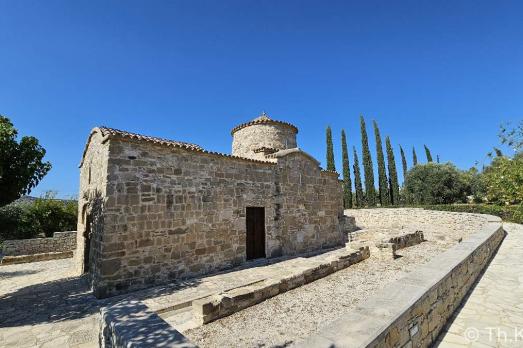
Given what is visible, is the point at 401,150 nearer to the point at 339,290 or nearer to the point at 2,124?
the point at 339,290

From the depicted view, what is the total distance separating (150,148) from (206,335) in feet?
17.3

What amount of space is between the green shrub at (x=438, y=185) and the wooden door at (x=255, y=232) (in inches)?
995

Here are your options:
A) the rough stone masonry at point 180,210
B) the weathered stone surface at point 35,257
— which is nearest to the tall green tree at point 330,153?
the rough stone masonry at point 180,210

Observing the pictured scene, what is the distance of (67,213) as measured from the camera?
17031mm

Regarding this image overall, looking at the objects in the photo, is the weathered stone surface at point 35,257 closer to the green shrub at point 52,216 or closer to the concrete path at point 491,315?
the green shrub at point 52,216

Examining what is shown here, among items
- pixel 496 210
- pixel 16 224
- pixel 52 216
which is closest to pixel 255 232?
pixel 52 216

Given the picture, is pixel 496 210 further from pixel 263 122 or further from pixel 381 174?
pixel 263 122

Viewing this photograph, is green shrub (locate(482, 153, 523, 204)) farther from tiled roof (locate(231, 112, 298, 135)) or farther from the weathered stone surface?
the weathered stone surface

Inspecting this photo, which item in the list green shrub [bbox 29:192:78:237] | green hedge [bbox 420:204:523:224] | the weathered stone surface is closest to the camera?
the weathered stone surface

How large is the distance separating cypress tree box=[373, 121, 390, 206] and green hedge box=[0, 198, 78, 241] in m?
28.5

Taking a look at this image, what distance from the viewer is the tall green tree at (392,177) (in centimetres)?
3005

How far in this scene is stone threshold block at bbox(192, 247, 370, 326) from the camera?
4867 millimetres

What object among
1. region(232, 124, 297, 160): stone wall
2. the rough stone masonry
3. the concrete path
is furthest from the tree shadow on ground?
region(232, 124, 297, 160): stone wall

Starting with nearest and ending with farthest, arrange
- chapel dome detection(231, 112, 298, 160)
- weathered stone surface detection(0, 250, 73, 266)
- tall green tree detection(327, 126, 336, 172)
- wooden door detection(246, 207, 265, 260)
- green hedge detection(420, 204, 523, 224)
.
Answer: wooden door detection(246, 207, 265, 260)
weathered stone surface detection(0, 250, 73, 266)
chapel dome detection(231, 112, 298, 160)
green hedge detection(420, 204, 523, 224)
tall green tree detection(327, 126, 336, 172)
